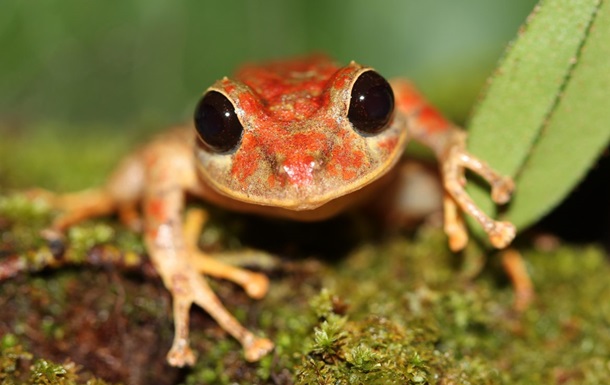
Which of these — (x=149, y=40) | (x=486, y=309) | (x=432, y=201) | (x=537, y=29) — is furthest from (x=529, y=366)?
(x=149, y=40)

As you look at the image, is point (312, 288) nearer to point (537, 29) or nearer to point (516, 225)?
point (516, 225)

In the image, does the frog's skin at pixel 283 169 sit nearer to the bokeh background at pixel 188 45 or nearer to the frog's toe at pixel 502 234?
the frog's toe at pixel 502 234

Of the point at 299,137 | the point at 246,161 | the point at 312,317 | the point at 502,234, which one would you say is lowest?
the point at 312,317

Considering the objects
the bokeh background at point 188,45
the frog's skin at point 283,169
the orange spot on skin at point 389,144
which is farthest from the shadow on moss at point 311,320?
the bokeh background at point 188,45

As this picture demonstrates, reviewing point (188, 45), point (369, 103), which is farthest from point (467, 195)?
point (188, 45)

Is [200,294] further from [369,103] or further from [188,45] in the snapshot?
[188,45]
